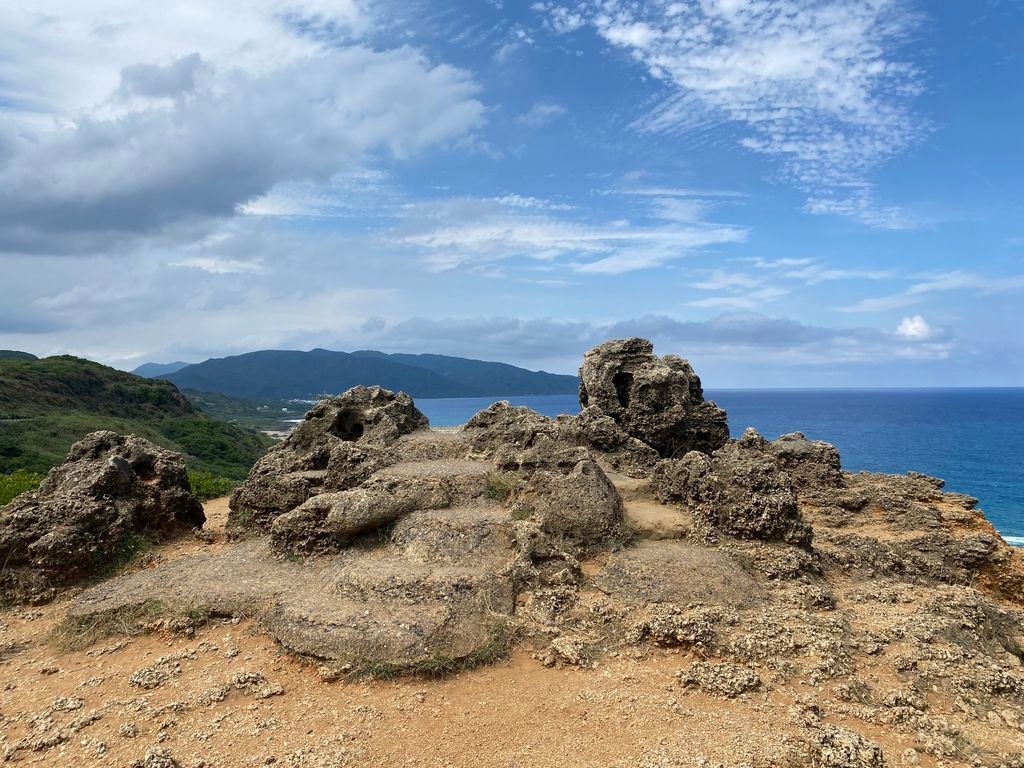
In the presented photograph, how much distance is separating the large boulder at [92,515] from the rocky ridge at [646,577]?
1120mm

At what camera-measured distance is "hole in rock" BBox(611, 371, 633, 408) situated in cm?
2548

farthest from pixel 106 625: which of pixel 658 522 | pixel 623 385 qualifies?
pixel 623 385

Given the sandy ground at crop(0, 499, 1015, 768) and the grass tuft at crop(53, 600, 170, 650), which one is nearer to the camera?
the sandy ground at crop(0, 499, 1015, 768)

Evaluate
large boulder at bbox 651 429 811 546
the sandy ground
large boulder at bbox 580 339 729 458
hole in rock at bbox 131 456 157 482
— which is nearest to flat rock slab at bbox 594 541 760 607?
large boulder at bbox 651 429 811 546

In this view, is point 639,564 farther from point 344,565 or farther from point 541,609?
point 344,565

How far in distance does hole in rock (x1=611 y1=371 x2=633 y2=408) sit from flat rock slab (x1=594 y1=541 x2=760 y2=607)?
1150 centimetres

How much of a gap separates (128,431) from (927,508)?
69.5 meters

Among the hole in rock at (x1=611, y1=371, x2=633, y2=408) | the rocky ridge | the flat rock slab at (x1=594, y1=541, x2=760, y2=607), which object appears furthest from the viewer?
the hole in rock at (x1=611, y1=371, x2=633, y2=408)

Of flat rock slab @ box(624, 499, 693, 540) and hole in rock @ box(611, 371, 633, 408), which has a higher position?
hole in rock @ box(611, 371, 633, 408)

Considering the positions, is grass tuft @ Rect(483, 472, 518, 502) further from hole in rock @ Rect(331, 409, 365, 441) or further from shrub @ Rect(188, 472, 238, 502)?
shrub @ Rect(188, 472, 238, 502)

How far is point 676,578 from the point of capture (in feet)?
43.2

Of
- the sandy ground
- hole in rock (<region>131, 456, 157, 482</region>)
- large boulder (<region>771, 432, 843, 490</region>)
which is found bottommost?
the sandy ground

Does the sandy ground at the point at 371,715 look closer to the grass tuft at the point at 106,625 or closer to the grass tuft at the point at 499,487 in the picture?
the grass tuft at the point at 106,625

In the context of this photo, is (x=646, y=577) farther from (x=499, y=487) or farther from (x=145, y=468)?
(x=145, y=468)
